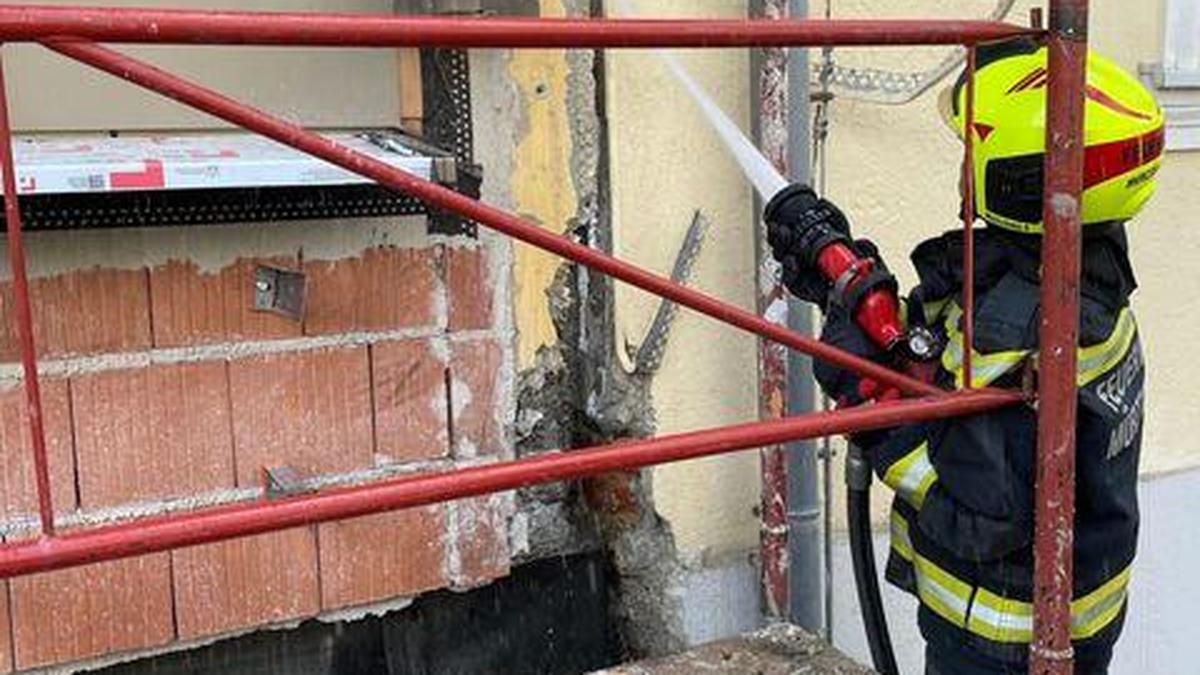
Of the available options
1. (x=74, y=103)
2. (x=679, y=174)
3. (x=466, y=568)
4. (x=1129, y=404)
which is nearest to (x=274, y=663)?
(x=466, y=568)

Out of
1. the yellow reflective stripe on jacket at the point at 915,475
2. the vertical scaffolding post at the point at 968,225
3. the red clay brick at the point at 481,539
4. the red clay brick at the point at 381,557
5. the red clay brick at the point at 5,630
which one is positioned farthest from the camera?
the red clay brick at the point at 481,539

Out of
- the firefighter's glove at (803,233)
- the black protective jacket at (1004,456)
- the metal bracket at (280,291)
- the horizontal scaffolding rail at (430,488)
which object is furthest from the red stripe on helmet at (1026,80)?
the metal bracket at (280,291)

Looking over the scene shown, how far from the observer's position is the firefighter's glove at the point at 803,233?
83.4 inches

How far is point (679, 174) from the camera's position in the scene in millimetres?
2795

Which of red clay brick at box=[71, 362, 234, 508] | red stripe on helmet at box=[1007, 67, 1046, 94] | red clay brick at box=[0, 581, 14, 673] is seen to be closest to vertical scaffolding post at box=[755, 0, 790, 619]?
red stripe on helmet at box=[1007, 67, 1046, 94]

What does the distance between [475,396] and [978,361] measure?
3.63 ft

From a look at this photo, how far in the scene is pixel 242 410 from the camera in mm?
2449

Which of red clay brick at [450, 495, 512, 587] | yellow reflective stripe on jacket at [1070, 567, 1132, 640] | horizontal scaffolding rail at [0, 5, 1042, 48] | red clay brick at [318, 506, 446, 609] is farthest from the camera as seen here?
red clay brick at [450, 495, 512, 587]

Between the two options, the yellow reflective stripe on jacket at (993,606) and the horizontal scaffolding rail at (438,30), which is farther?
the yellow reflective stripe on jacket at (993,606)

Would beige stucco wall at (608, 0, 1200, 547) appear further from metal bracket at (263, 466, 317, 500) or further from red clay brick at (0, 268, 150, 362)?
red clay brick at (0, 268, 150, 362)

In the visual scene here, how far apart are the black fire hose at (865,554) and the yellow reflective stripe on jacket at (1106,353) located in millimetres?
416

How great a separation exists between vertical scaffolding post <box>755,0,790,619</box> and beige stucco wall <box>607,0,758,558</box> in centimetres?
7

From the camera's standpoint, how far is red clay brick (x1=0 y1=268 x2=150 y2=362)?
2.25 m

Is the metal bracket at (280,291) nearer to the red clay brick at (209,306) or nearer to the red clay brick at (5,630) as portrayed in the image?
the red clay brick at (209,306)
